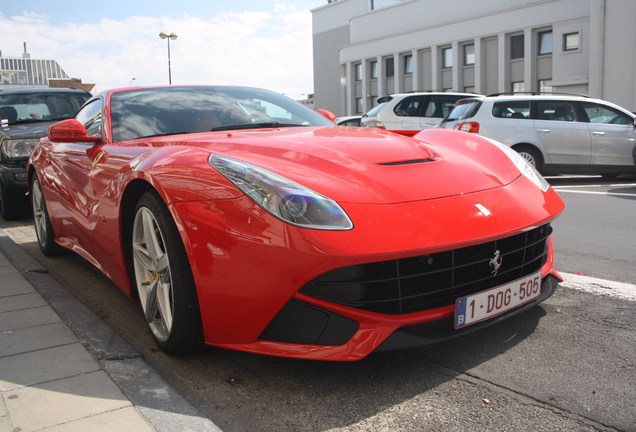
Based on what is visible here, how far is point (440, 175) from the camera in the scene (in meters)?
2.77

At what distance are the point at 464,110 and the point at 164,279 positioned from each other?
940cm

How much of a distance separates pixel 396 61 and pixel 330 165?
134ft

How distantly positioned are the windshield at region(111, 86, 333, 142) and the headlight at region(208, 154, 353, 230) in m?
1.19

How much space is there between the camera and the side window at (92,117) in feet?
13.0

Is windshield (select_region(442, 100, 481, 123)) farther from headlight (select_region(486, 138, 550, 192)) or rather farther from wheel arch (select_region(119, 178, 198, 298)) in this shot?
wheel arch (select_region(119, 178, 198, 298))

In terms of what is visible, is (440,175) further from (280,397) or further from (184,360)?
(184,360)

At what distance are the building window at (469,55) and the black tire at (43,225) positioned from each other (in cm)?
3466

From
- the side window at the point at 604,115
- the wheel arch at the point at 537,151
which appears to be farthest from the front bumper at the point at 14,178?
the side window at the point at 604,115

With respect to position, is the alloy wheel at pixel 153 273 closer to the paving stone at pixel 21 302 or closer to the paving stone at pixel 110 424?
the paving stone at pixel 110 424

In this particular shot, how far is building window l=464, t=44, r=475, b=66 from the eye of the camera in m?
36.8

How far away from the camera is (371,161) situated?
281cm

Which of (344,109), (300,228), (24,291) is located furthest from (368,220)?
(344,109)

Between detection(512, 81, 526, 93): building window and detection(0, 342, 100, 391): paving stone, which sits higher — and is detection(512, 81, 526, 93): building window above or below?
above

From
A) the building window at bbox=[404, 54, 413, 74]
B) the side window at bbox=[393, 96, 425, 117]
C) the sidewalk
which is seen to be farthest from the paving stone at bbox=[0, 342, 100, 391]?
the building window at bbox=[404, 54, 413, 74]
